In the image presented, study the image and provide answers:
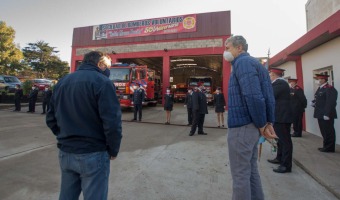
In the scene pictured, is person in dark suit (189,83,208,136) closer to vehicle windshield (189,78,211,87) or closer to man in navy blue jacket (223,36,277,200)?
man in navy blue jacket (223,36,277,200)

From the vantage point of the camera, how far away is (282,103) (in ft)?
14.0

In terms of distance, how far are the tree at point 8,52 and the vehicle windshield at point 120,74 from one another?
2540cm

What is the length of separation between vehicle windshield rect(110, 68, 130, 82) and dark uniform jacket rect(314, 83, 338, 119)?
10.3 m

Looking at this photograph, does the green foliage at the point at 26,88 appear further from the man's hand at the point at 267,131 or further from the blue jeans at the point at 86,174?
the man's hand at the point at 267,131

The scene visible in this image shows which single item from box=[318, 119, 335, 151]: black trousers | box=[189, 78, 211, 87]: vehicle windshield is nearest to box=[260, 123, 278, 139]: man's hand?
box=[318, 119, 335, 151]: black trousers

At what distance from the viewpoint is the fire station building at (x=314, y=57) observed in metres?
6.11

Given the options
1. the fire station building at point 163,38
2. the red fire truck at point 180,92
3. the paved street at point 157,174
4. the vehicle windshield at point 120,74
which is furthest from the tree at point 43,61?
the paved street at point 157,174

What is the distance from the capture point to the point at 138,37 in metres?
20.0

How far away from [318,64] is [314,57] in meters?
0.43

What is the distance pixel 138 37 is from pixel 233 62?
1881cm

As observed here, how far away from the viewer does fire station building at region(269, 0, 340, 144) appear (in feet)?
20.0

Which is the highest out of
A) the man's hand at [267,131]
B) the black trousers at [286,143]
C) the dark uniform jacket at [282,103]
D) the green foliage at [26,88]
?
the green foliage at [26,88]

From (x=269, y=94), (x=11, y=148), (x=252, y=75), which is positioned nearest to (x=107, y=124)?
(x=252, y=75)

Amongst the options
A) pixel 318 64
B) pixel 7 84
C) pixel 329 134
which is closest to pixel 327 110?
pixel 329 134
